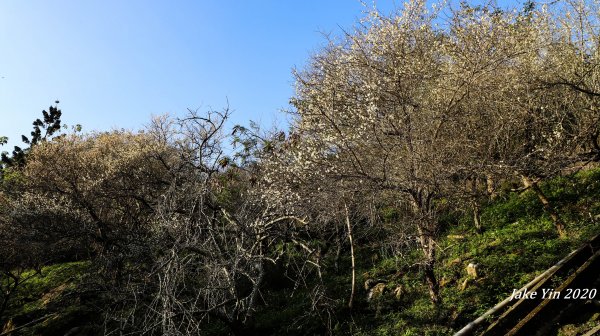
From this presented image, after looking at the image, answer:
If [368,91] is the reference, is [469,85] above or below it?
below

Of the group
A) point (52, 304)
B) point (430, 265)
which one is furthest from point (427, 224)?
point (52, 304)

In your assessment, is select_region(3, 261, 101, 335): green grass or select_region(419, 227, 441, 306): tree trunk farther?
select_region(3, 261, 101, 335): green grass

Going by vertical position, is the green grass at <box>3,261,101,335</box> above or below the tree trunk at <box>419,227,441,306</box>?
above

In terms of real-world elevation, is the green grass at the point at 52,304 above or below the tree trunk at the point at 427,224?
above

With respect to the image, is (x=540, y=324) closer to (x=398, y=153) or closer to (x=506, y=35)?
(x=398, y=153)

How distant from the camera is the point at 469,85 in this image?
857 cm

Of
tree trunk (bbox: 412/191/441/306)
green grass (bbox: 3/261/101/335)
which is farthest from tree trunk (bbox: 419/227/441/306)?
green grass (bbox: 3/261/101/335)

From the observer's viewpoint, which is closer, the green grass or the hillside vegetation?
the hillside vegetation

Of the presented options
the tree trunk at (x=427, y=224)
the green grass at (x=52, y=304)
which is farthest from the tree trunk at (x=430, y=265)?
the green grass at (x=52, y=304)

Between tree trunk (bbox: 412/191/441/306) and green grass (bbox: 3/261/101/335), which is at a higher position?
green grass (bbox: 3/261/101/335)

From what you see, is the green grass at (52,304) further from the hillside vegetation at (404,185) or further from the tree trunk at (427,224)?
the tree trunk at (427,224)

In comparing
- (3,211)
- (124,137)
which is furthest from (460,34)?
(124,137)

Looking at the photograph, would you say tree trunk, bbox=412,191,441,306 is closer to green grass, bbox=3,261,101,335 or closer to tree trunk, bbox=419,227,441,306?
tree trunk, bbox=419,227,441,306

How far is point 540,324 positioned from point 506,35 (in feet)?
24.7
